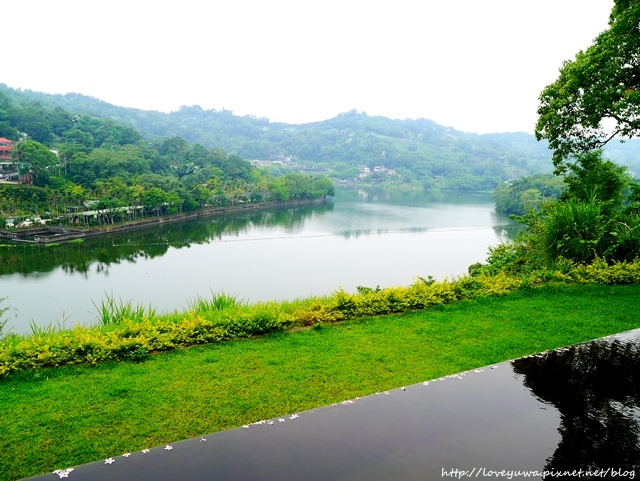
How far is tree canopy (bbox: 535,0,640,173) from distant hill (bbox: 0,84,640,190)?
79699mm

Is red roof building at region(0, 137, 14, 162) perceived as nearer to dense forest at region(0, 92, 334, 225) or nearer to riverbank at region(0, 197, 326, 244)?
dense forest at region(0, 92, 334, 225)

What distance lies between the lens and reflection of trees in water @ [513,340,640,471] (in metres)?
2.55

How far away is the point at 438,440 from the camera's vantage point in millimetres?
2689

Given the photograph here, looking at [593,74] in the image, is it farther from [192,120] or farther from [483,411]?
[192,120]

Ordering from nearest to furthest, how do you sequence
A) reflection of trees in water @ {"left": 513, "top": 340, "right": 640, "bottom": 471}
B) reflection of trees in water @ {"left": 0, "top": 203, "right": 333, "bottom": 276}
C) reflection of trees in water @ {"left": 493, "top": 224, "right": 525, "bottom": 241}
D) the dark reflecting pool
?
the dark reflecting pool < reflection of trees in water @ {"left": 513, "top": 340, "right": 640, "bottom": 471} < reflection of trees in water @ {"left": 0, "top": 203, "right": 333, "bottom": 276} < reflection of trees in water @ {"left": 493, "top": 224, "right": 525, "bottom": 241}

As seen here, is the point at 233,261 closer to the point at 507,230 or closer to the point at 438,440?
the point at 438,440

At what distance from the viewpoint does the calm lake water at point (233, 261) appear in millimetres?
17281

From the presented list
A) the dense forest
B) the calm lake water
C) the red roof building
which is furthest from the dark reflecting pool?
the red roof building

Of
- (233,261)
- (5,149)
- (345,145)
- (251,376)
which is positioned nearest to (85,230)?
(233,261)

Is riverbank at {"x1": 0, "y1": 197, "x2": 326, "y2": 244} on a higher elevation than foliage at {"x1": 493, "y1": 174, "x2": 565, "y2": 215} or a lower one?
lower

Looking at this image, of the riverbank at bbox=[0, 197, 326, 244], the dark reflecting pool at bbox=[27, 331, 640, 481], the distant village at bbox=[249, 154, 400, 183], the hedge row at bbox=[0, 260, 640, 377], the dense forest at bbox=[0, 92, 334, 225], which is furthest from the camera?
the distant village at bbox=[249, 154, 400, 183]

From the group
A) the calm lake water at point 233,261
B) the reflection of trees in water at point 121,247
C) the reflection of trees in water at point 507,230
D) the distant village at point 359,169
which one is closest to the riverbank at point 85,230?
the reflection of trees in water at point 121,247

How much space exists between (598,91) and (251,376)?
6799 millimetres

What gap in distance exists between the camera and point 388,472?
241 centimetres
